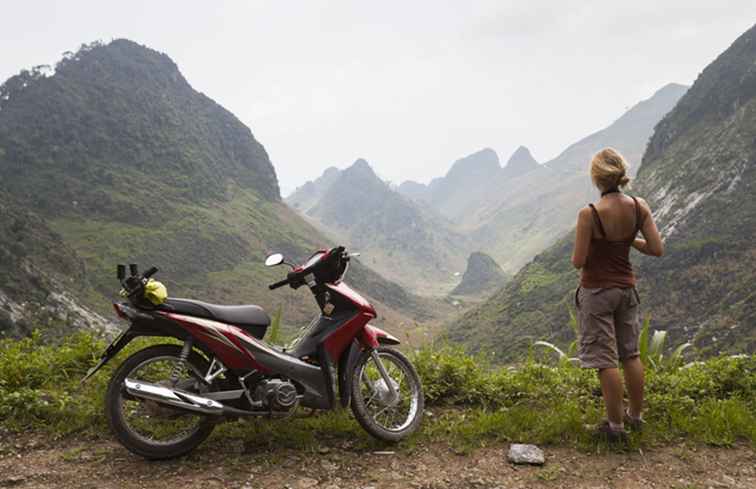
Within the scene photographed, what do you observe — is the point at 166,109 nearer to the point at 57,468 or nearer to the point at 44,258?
the point at 44,258

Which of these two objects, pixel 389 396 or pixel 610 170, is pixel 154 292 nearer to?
pixel 389 396

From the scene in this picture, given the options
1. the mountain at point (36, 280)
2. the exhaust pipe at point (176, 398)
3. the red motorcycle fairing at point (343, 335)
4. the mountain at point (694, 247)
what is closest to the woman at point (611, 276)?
the red motorcycle fairing at point (343, 335)

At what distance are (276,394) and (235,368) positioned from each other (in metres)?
0.43

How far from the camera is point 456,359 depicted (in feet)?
21.4

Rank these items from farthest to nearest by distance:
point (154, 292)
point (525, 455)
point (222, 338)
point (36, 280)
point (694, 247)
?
point (694, 247) < point (36, 280) < point (525, 455) < point (222, 338) < point (154, 292)

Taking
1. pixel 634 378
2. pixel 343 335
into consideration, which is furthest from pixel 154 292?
pixel 634 378

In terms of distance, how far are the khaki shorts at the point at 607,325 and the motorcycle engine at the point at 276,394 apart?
8.58 ft

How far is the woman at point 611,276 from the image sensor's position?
4.49 meters

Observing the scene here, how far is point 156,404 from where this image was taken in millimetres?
4473

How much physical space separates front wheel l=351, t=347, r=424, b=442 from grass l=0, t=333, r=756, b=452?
18 centimetres

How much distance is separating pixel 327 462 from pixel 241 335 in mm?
1351

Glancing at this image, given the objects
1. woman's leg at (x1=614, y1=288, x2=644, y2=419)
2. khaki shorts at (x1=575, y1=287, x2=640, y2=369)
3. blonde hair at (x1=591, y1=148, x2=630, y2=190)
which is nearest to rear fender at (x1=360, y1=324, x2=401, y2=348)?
khaki shorts at (x1=575, y1=287, x2=640, y2=369)

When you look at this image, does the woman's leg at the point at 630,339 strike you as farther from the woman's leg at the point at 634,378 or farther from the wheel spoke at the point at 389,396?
the wheel spoke at the point at 389,396

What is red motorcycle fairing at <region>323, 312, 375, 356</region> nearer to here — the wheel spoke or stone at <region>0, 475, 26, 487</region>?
the wheel spoke
